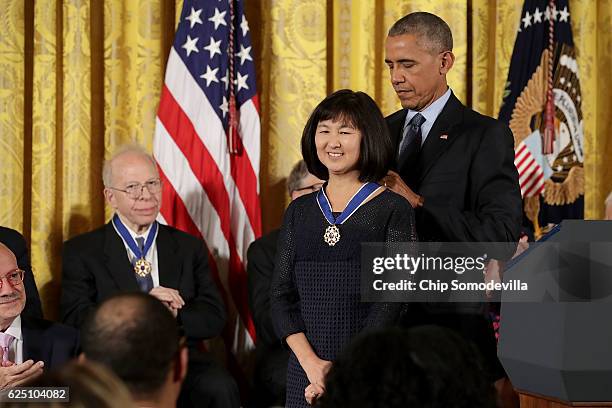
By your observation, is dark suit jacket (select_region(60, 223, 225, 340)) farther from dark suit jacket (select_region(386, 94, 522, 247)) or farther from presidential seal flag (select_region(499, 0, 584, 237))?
presidential seal flag (select_region(499, 0, 584, 237))

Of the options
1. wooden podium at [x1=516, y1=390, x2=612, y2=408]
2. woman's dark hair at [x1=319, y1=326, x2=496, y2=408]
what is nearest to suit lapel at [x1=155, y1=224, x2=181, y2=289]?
wooden podium at [x1=516, y1=390, x2=612, y2=408]

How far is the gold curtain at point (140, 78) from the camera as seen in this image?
4.88 metres

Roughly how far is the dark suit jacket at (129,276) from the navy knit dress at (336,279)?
57.2 inches

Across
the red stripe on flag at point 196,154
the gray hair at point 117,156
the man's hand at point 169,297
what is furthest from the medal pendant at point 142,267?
the red stripe on flag at point 196,154

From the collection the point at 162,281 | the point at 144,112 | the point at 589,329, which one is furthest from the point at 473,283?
the point at 144,112

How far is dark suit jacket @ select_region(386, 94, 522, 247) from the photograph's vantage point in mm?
2881

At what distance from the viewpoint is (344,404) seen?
54.2 inches

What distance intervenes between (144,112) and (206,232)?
0.73 meters

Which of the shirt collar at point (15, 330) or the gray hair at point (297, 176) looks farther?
the gray hair at point (297, 176)

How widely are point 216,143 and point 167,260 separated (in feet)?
2.41

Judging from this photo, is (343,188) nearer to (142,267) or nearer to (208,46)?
(142,267)

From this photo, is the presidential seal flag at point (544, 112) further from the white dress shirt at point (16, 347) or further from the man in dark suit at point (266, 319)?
the white dress shirt at point (16, 347)

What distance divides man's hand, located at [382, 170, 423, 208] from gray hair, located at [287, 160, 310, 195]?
183 centimetres

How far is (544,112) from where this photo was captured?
5.08m
